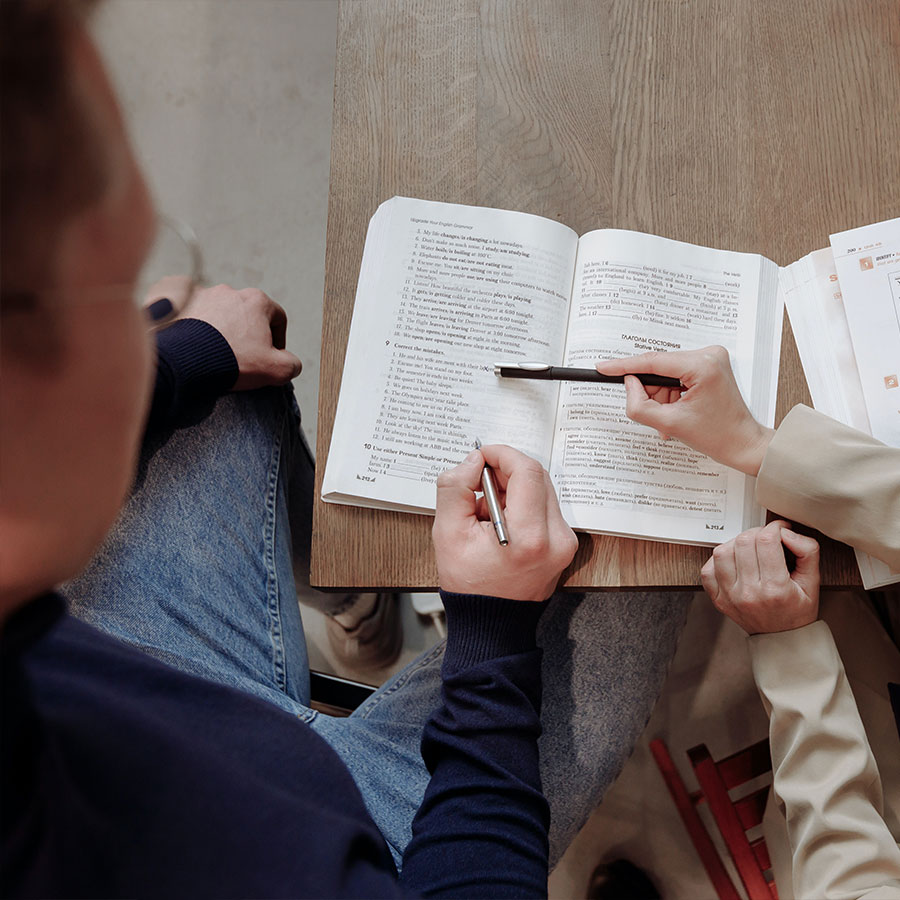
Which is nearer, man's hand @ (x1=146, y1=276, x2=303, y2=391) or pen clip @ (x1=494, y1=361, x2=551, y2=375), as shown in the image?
pen clip @ (x1=494, y1=361, x2=551, y2=375)

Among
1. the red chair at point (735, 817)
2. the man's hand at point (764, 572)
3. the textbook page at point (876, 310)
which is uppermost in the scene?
the textbook page at point (876, 310)

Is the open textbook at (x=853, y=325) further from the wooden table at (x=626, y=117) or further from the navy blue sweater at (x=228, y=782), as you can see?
the navy blue sweater at (x=228, y=782)

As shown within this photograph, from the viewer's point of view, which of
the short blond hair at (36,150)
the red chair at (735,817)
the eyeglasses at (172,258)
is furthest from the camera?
the red chair at (735,817)

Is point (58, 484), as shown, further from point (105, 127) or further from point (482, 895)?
point (482, 895)

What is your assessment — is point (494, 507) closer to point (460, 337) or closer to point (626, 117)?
point (460, 337)

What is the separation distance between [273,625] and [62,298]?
0.56 m

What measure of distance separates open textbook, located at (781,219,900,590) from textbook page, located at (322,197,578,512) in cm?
23

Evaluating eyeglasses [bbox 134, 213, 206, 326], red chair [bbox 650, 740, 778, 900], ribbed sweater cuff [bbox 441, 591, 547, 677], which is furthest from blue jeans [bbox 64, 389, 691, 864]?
eyeglasses [bbox 134, 213, 206, 326]

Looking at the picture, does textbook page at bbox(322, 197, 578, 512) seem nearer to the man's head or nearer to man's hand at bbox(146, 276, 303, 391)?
man's hand at bbox(146, 276, 303, 391)

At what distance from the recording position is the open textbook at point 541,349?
687 mm

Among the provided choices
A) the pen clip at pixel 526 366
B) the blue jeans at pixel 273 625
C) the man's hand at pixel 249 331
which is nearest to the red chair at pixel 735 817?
the blue jeans at pixel 273 625

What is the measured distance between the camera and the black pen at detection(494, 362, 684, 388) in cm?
69

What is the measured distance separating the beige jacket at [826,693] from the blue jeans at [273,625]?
0.16 metres

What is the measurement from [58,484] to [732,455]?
55 centimetres
